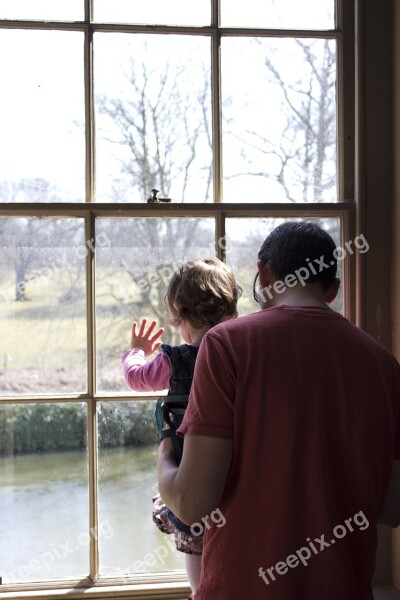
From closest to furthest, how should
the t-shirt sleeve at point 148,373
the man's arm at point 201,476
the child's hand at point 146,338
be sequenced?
1. the man's arm at point 201,476
2. the t-shirt sleeve at point 148,373
3. the child's hand at point 146,338

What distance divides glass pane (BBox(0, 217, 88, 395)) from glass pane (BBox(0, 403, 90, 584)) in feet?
0.29

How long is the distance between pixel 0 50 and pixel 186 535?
54.1 inches

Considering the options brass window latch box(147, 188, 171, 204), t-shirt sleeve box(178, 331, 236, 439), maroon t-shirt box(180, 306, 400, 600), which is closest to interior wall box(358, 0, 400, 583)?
brass window latch box(147, 188, 171, 204)

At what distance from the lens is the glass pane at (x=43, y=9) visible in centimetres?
170

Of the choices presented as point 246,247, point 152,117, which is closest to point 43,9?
point 152,117

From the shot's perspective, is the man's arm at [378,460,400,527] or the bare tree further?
the bare tree

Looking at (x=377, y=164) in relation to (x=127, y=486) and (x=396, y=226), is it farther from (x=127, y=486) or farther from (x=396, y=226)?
(x=127, y=486)

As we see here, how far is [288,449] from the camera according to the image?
93cm

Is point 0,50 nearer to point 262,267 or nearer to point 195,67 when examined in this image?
point 195,67

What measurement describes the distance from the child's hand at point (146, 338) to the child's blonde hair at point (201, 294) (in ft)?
0.72

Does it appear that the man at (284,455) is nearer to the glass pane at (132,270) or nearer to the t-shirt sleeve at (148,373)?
the t-shirt sleeve at (148,373)

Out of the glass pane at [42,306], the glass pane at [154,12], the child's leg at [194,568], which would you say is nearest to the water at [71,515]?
the glass pane at [42,306]

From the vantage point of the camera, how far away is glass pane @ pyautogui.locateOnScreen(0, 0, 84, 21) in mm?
1701

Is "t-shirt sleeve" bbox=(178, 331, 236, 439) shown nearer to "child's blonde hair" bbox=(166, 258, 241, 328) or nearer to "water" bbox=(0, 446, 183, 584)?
"child's blonde hair" bbox=(166, 258, 241, 328)
